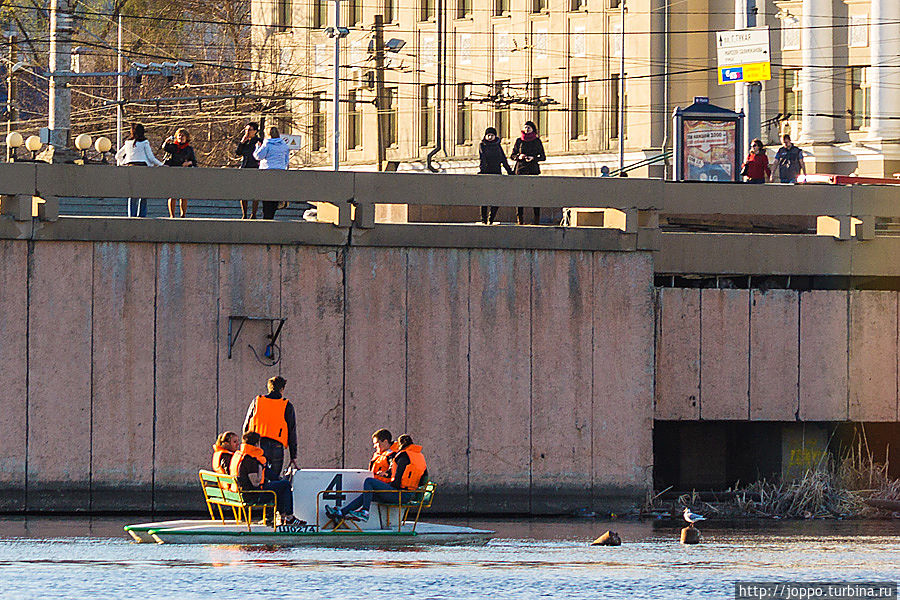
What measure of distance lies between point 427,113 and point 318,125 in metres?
6.63

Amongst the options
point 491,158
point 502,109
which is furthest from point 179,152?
point 502,109

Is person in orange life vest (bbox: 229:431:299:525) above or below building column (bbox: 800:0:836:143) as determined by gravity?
below

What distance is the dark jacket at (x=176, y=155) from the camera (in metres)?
28.6

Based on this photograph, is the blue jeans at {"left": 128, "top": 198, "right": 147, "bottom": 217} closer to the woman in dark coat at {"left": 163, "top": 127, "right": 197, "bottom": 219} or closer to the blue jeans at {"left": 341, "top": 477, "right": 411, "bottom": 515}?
the woman in dark coat at {"left": 163, "top": 127, "right": 197, "bottom": 219}

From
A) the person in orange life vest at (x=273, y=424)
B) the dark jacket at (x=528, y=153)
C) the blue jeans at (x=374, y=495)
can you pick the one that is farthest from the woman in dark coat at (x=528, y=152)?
the blue jeans at (x=374, y=495)

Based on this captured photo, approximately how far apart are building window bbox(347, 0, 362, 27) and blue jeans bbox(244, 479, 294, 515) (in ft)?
179

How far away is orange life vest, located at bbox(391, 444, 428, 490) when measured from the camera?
71.9 feet

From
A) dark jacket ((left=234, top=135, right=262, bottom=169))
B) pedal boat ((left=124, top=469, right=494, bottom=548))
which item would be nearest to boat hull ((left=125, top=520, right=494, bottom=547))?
pedal boat ((left=124, top=469, right=494, bottom=548))

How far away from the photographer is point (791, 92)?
64938 mm

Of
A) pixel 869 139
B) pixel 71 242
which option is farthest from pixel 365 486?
pixel 869 139


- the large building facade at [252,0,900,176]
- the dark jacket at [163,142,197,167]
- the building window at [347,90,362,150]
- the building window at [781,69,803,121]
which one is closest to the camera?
the dark jacket at [163,142,197,167]

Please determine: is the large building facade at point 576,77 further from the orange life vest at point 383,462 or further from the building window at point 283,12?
the orange life vest at point 383,462

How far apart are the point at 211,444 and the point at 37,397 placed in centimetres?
235

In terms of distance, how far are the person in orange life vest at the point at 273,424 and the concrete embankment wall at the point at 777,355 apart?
6.67 meters
